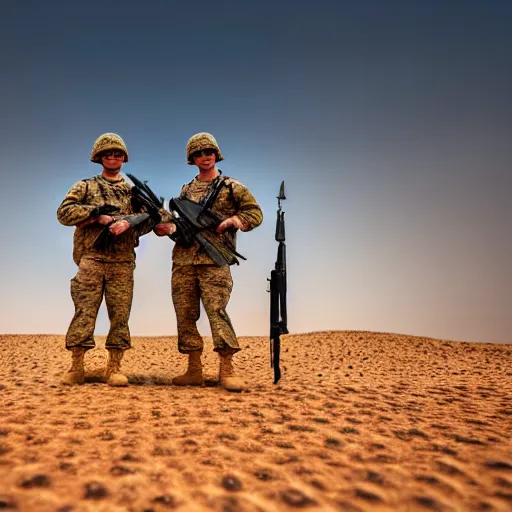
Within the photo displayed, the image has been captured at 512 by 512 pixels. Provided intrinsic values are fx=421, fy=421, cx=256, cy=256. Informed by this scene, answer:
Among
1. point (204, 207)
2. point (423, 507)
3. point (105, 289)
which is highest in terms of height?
point (204, 207)

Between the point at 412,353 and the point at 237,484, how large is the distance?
31.3 feet

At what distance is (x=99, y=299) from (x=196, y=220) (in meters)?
1.38

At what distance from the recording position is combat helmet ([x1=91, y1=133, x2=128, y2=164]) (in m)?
4.63

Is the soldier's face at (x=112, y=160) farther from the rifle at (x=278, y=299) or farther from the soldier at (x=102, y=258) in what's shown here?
the rifle at (x=278, y=299)

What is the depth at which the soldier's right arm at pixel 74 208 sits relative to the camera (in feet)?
14.3

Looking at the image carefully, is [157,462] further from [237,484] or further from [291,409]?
[291,409]

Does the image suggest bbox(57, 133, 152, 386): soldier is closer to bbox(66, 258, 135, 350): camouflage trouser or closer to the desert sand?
bbox(66, 258, 135, 350): camouflage trouser

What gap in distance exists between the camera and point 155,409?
340 cm

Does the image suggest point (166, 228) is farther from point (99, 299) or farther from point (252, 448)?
point (252, 448)

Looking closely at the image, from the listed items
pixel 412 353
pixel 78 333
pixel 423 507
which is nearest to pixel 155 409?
pixel 78 333

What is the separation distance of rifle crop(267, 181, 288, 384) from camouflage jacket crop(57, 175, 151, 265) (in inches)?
63.0

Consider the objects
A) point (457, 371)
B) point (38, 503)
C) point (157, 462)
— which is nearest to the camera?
point (38, 503)

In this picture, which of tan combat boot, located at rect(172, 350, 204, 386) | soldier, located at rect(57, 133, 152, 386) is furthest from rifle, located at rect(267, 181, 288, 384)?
soldier, located at rect(57, 133, 152, 386)

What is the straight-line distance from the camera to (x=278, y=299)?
4648mm
